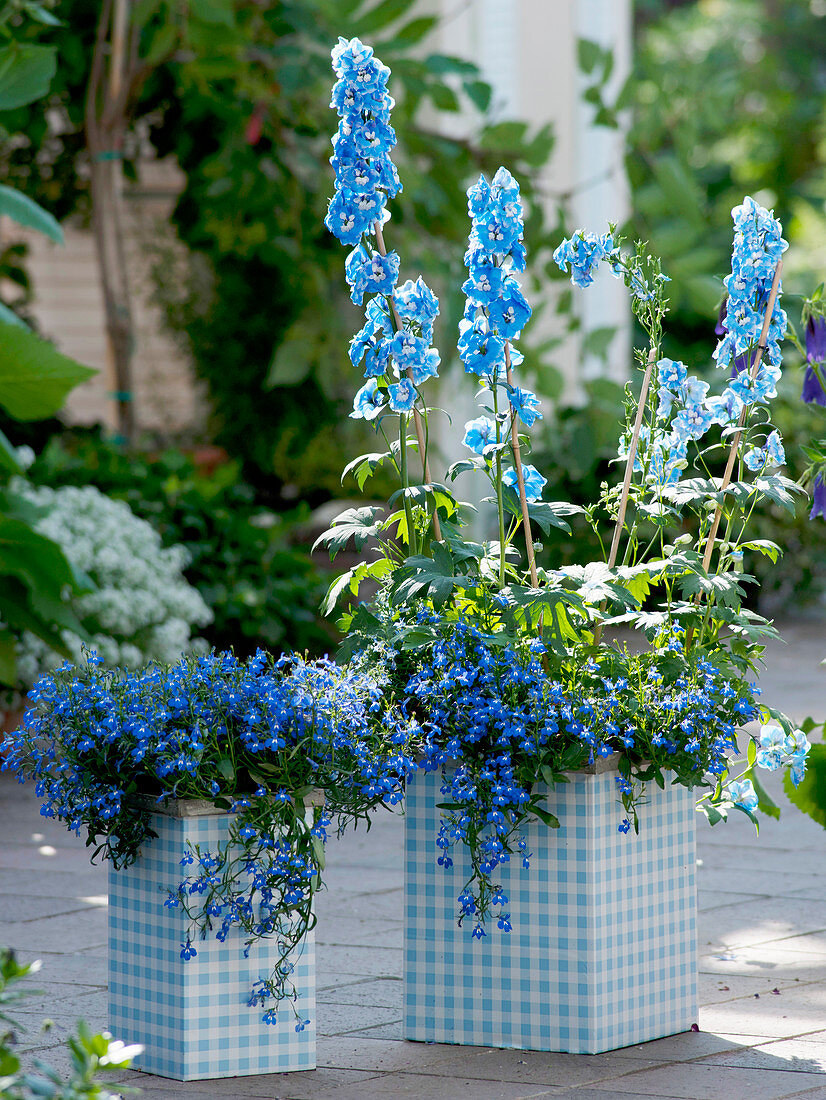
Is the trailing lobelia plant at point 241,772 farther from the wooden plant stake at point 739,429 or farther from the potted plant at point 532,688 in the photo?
the wooden plant stake at point 739,429

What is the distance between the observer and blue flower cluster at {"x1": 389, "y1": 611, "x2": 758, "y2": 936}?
2.70m

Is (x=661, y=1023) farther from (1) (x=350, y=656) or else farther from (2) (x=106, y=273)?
(2) (x=106, y=273)

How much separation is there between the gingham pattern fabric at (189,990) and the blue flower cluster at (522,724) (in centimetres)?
37

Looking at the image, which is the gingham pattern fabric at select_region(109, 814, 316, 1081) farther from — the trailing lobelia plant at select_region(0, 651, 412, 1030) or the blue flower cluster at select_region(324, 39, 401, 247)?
the blue flower cluster at select_region(324, 39, 401, 247)

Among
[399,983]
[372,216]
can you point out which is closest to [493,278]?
[372,216]

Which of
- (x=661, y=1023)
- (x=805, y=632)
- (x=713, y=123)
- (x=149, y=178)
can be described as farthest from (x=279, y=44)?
(x=661, y=1023)

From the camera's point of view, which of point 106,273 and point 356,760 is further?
point 106,273

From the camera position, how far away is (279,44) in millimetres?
7004

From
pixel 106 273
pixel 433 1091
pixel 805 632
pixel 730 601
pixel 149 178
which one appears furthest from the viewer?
pixel 149 178

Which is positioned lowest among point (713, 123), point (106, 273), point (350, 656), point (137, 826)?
point (137, 826)

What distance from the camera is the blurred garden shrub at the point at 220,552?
634 cm

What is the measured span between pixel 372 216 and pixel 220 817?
112 cm

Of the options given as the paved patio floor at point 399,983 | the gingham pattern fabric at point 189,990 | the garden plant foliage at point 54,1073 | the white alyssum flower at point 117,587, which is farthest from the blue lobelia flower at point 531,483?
the white alyssum flower at point 117,587

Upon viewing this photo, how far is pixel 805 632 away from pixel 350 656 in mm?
6153
